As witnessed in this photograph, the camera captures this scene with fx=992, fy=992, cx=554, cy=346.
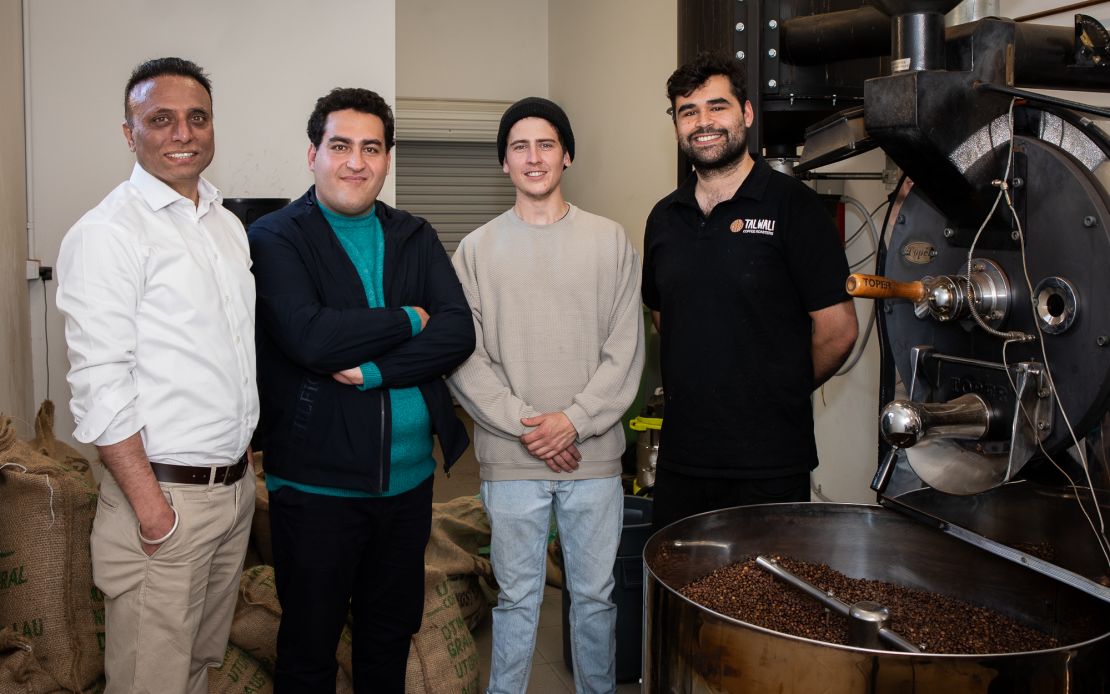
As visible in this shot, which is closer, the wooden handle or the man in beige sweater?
the wooden handle

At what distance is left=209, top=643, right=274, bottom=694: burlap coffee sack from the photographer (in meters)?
2.39

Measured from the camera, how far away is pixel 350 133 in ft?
6.95

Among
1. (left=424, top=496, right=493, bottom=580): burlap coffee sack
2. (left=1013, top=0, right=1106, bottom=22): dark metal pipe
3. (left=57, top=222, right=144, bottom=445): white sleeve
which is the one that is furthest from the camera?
(left=424, top=496, right=493, bottom=580): burlap coffee sack

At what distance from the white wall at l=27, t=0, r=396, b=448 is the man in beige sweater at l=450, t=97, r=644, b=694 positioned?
219 cm

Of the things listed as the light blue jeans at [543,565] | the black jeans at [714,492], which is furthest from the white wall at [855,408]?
the light blue jeans at [543,565]

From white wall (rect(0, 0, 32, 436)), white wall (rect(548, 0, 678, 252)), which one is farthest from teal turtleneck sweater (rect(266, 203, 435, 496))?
white wall (rect(548, 0, 678, 252))

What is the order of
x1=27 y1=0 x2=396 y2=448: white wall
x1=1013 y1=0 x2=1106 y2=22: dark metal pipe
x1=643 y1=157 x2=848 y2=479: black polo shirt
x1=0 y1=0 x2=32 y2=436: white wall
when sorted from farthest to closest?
1. x1=27 y1=0 x2=396 y2=448: white wall
2. x1=0 y1=0 x2=32 y2=436: white wall
3. x1=1013 y1=0 x2=1106 y2=22: dark metal pipe
4. x1=643 y1=157 x2=848 y2=479: black polo shirt

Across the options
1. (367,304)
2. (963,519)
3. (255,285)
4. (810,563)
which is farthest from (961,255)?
(255,285)

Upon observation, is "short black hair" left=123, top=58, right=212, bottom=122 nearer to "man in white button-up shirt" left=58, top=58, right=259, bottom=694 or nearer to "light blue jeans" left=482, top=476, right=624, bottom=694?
"man in white button-up shirt" left=58, top=58, right=259, bottom=694

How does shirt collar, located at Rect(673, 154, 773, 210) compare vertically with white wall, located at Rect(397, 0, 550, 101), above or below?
below

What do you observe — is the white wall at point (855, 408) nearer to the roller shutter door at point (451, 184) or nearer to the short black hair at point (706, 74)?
the short black hair at point (706, 74)

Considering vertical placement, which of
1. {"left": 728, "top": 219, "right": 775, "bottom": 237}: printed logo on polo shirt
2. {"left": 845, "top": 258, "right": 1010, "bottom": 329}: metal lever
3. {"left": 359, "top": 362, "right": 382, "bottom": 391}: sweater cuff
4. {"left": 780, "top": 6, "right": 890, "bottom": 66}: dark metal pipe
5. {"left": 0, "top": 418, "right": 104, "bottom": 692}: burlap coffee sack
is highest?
{"left": 780, "top": 6, "right": 890, "bottom": 66}: dark metal pipe

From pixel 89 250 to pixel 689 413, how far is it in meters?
1.22

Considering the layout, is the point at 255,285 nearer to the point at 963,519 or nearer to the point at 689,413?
the point at 689,413
